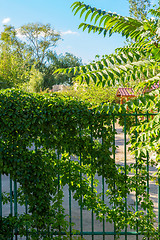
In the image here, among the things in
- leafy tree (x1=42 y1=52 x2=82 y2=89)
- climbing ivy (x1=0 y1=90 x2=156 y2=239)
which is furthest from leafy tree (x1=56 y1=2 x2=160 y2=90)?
leafy tree (x1=42 y1=52 x2=82 y2=89)

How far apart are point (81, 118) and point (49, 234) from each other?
6.40 feet

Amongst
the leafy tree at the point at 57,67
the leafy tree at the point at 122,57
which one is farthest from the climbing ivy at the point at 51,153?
the leafy tree at the point at 57,67

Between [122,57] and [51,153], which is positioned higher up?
[122,57]

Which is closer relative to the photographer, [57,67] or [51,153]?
[51,153]

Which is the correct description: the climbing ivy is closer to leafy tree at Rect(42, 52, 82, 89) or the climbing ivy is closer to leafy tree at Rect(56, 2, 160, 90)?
leafy tree at Rect(56, 2, 160, 90)

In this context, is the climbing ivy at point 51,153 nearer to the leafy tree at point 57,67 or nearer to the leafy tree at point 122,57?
the leafy tree at point 122,57

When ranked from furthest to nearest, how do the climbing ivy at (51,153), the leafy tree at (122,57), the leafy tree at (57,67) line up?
the leafy tree at (57,67) → the climbing ivy at (51,153) → the leafy tree at (122,57)

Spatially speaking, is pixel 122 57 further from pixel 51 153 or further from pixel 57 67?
pixel 57 67

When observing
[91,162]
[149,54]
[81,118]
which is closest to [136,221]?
[91,162]

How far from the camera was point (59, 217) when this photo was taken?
→ 3941mm

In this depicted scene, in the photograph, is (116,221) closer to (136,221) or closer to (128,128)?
(136,221)

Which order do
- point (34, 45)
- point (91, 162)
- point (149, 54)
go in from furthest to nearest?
point (34, 45) < point (91, 162) < point (149, 54)

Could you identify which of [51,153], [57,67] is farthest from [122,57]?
[57,67]

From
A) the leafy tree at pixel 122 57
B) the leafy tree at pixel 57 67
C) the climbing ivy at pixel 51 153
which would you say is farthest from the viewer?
the leafy tree at pixel 57 67
